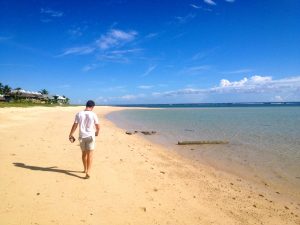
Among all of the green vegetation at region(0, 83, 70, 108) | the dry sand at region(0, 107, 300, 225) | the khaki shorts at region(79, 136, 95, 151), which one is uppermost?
the green vegetation at region(0, 83, 70, 108)

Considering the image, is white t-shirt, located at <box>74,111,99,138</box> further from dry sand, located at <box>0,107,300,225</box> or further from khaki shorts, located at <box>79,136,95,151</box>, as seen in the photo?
dry sand, located at <box>0,107,300,225</box>

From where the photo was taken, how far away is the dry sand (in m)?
5.06

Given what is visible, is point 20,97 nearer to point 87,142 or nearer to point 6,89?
point 6,89

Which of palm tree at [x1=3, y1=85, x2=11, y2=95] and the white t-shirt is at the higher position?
palm tree at [x1=3, y1=85, x2=11, y2=95]

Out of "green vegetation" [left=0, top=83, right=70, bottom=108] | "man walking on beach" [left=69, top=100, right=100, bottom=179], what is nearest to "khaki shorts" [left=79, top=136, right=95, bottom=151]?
"man walking on beach" [left=69, top=100, right=100, bottom=179]

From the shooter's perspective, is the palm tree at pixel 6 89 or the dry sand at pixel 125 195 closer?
the dry sand at pixel 125 195

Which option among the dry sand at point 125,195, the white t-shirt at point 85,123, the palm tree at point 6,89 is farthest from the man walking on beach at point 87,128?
the palm tree at point 6,89

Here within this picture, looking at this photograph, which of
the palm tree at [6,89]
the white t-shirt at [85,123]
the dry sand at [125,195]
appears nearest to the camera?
the dry sand at [125,195]

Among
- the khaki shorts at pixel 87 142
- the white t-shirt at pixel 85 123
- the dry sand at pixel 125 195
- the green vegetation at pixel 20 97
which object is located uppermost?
the green vegetation at pixel 20 97

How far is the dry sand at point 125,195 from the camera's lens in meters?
5.06

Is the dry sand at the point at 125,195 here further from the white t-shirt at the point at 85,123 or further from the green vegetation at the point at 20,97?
the green vegetation at the point at 20,97

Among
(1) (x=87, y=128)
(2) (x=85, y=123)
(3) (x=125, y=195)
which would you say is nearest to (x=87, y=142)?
(1) (x=87, y=128)

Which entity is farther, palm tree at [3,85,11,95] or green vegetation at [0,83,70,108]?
palm tree at [3,85,11,95]

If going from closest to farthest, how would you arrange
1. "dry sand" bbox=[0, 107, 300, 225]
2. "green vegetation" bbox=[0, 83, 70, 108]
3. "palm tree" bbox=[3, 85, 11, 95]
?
"dry sand" bbox=[0, 107, 300, 225], "green vegetation" bbox=[0, 83, 70, 108], "palm tree" bbox=[3, 85, 11, 95]
